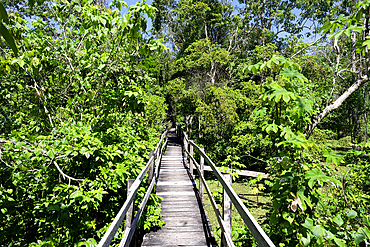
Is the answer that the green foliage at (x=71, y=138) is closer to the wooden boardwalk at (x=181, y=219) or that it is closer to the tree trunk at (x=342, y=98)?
the wooden boardwalk at (x=181, y=219)

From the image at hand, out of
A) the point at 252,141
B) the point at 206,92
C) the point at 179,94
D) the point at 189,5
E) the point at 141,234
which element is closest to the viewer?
the point at 141,234

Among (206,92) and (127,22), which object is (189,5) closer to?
(206,92)

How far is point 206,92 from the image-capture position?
48.6 feet

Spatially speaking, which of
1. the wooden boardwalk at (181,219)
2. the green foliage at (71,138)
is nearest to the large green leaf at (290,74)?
the green foliage at (71,138)

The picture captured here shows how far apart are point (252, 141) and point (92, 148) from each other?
10363mm

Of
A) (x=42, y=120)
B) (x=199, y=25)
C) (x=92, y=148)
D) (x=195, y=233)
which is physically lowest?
(x=195, y=233)

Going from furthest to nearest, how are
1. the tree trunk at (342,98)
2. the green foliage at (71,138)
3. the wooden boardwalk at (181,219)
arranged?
1. the tree trunk at (342,98)
2. the wooden boardwalk at (181,219)
3. the green foliage at (71,138)

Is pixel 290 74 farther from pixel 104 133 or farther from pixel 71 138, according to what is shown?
pixel 104 133

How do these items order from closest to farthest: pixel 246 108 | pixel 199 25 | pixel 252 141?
pixel 252 141 < pixel 246 108 < pixel 199 25

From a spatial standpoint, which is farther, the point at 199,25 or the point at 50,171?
the point at 199,25

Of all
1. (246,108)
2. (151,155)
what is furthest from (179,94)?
(151,155)

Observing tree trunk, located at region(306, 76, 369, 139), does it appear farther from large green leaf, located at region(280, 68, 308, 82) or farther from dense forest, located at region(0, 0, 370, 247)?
large green leaf, located at region(280, 68, 308, 82)

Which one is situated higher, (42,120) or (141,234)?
(42,120)

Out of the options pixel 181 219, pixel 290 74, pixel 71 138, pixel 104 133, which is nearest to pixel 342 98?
pixel 290 74
